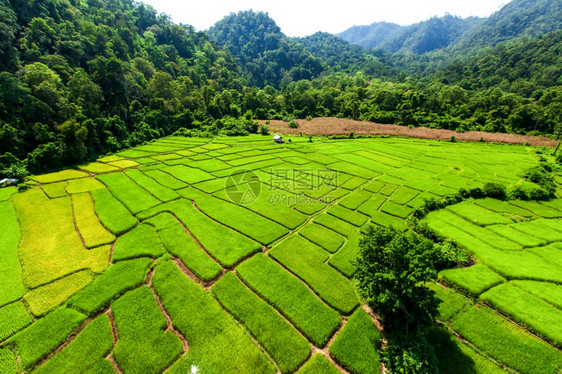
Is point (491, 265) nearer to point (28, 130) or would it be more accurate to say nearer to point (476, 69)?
point (28, 130)

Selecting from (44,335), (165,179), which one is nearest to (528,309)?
(44,335)

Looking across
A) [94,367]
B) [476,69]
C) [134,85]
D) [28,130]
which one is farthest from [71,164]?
[476,69]

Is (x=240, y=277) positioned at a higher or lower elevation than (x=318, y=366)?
higher

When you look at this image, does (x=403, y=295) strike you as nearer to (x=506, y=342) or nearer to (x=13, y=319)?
(x=506, y=342)

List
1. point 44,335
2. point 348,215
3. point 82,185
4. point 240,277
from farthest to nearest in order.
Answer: point 82,185, point 348,215, point 240,277, point 44,335

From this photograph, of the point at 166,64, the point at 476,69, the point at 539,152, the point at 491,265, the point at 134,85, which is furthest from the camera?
the point at 476,69

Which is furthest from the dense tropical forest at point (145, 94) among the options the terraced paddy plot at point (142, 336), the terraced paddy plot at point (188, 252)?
the terraced paddy plot at point (142, 336)
